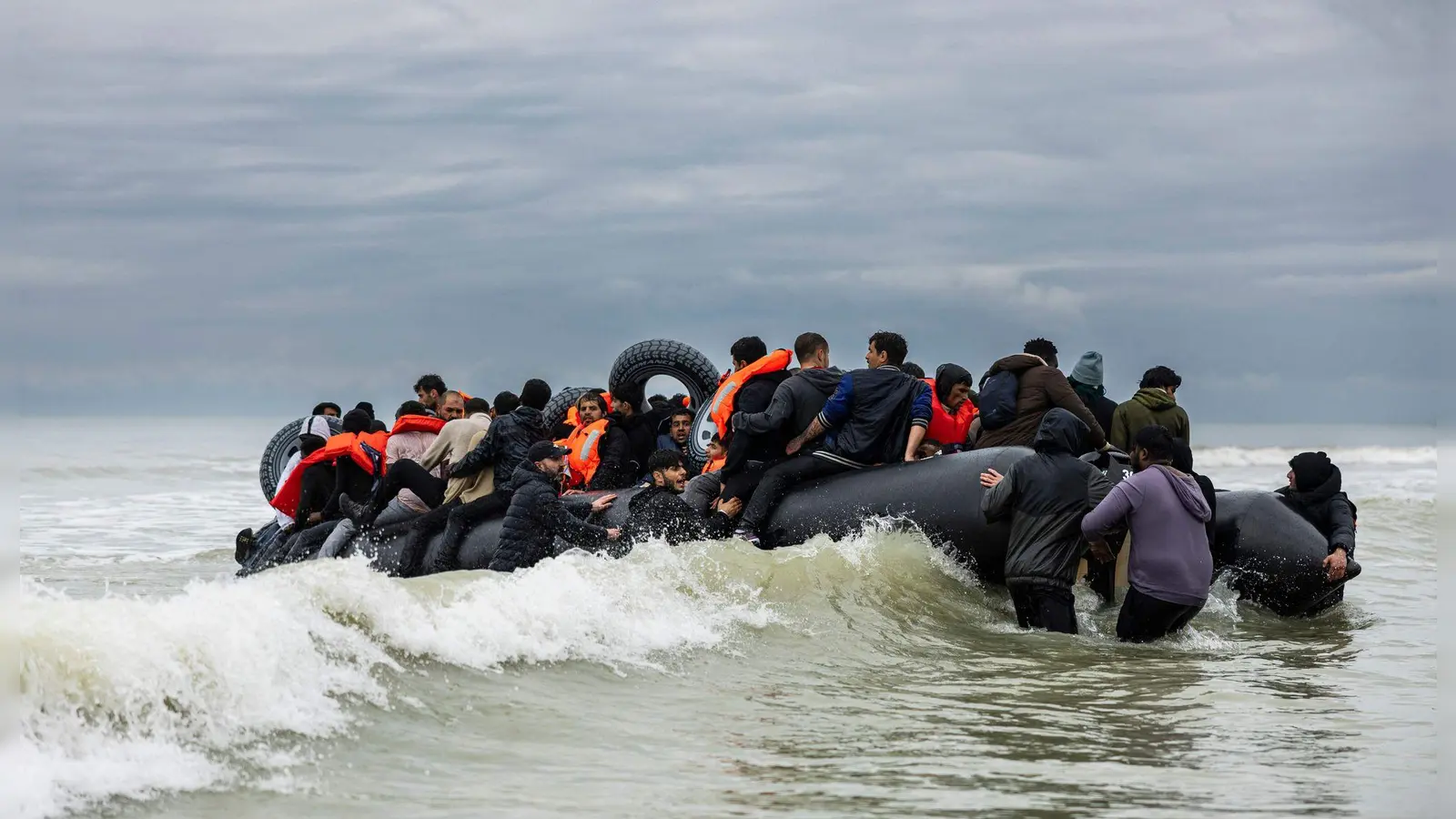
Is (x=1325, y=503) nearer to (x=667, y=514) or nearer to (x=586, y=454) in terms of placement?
(x=667, y=514)

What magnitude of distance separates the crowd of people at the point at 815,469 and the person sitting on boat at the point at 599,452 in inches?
0.7

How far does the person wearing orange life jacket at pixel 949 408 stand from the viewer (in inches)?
445

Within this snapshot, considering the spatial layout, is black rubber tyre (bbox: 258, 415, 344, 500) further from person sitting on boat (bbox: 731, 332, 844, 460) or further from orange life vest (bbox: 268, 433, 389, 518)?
person sitting on boat (bbox: 731, 332, 844, 460)

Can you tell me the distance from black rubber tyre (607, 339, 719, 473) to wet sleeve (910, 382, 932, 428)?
10.3 feet

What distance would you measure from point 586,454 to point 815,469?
2680 mm

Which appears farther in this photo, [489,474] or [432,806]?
[489,474]

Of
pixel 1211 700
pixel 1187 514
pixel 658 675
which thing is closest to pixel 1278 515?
pixel 1187 514

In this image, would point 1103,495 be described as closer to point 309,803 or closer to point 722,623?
point 722,623

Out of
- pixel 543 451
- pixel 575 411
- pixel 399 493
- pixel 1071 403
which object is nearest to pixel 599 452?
pixel 575 411

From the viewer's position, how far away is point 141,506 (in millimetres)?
30906

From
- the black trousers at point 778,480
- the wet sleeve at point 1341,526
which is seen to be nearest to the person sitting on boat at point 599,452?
the black trousers at point 778,480

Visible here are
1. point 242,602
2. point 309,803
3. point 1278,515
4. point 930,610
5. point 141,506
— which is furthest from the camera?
Result: point 141,506

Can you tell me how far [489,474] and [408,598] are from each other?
15.3 ft

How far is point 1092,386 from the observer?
11680mm
